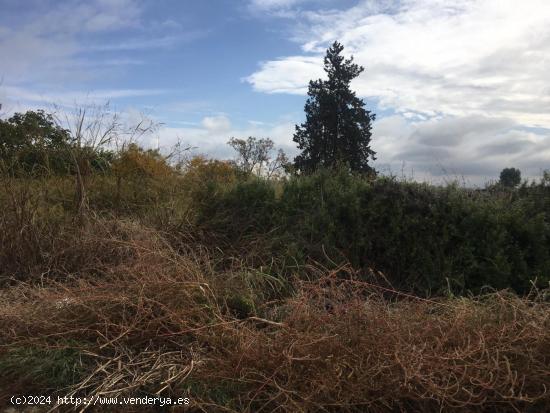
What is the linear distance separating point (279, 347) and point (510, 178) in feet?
15.6

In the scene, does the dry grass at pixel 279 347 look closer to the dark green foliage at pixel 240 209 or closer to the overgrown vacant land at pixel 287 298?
the overgrown vacant land at pixel 287 298

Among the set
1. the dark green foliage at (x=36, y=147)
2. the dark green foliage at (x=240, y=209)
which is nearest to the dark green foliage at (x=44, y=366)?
the dark green foliage at (x=240, y=209)

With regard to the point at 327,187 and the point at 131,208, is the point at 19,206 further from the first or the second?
the point at 327,187

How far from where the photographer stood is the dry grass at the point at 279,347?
11.2ft

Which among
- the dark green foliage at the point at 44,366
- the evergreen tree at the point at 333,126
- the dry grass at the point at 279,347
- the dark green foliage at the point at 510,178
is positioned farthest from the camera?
the evergreen tree at the point at 333,126

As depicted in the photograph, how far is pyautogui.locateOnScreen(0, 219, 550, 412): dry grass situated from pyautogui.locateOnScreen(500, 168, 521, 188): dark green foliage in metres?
2.55

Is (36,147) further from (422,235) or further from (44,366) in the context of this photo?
(422,235)

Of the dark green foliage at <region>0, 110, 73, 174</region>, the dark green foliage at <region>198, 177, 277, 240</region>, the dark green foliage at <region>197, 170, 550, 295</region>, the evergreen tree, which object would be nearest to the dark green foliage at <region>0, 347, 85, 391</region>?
the dark green foliage at <region>197, 170, 550, 295</region>

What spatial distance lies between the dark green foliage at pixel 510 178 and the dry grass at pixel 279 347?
2553mm

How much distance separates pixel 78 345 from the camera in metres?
4.16

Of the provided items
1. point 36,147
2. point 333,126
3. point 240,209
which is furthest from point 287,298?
point 333,126

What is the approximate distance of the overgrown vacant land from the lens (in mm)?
3490

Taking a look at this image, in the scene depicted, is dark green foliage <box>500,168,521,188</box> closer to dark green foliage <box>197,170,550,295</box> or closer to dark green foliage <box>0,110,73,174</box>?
dark green foliage <box>197,170,550,295</box>

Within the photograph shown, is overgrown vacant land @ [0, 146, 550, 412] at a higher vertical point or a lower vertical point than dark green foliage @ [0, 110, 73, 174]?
lower
